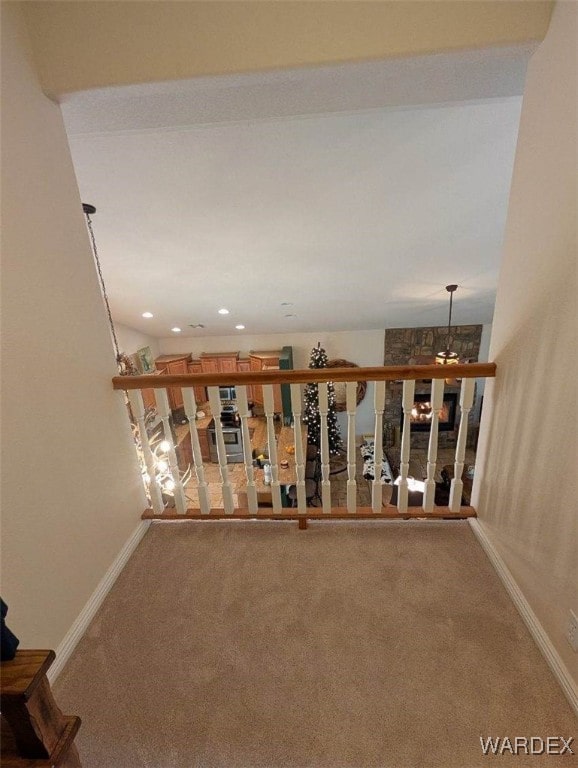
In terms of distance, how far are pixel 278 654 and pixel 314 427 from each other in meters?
4.48

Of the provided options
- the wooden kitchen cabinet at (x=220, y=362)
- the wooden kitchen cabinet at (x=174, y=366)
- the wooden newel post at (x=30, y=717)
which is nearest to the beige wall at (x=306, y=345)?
the wooden kitchen cabinet at (x=220, y=362)

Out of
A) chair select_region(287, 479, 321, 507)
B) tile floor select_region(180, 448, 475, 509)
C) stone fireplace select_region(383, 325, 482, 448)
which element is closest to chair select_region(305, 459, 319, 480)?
chair select_region(287, 479, 321, 507)

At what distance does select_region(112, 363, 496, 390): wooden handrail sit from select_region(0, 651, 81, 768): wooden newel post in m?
1.06

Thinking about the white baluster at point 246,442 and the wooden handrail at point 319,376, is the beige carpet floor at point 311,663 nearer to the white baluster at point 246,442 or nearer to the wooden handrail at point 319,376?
the white baluster at point 246,442

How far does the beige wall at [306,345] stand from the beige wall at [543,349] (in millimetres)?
6027

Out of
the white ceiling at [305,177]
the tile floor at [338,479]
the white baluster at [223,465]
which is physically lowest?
the tile floor at [338,479]

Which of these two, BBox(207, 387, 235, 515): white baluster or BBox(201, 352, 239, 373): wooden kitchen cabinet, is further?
BBox(201, 352, 239, 373): wooden kitchen cabinet

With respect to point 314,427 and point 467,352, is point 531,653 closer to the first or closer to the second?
point 314,427

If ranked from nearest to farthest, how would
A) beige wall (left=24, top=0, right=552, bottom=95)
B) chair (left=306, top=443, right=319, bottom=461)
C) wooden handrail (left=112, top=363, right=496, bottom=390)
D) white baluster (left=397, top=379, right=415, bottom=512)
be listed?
1. beige wall (left=24, top=0, right=552, bottom=95)
2. wooden handrail (left=112, top=363, right=496, bottom=390)
3. white baluster (left=397, top=379, right=415, bottom=512)
4. chair (left=306, top=443, right=319, bottom=461)

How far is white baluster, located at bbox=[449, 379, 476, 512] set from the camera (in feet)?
5.10

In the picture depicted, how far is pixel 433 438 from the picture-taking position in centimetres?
167

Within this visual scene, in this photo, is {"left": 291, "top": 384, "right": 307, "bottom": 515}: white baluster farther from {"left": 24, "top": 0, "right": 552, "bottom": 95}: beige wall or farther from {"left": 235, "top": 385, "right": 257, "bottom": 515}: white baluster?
{"left": 24, "top": 0, "right": 552, "bottom": 95}: beige wall

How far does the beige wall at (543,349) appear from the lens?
1012mm

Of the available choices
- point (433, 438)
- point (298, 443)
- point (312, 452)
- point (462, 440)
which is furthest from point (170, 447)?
point (312, 452)
